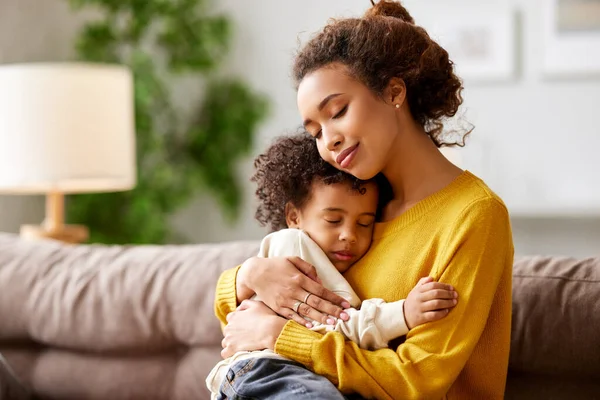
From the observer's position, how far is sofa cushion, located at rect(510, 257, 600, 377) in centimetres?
178

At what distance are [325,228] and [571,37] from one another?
9.36 ft

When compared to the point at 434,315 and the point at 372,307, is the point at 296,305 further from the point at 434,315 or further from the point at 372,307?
the point at 434,315

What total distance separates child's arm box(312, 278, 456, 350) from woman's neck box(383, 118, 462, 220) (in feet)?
0.67

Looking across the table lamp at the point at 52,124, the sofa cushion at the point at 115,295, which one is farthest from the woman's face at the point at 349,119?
the table lamp at the point at 52,124

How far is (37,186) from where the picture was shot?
115 inches

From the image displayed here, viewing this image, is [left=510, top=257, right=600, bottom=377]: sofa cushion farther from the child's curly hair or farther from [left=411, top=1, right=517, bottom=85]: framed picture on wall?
[left=411, top=1, right=517, bottom=85]: framed picture on wall

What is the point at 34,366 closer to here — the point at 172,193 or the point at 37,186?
the point at 37,186

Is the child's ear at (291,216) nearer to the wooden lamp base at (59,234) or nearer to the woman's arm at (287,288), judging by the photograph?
the woman's arm at (287,288)

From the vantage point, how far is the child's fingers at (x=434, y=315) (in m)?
1.41

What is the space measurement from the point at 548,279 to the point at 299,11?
291cm

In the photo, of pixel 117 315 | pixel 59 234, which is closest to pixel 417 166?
pixel 117 315

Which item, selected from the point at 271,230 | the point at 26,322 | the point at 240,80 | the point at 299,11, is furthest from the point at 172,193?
the point at 271,230

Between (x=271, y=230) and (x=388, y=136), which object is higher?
(x=388, y=136)

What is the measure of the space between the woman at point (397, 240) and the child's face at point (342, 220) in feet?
0.09
